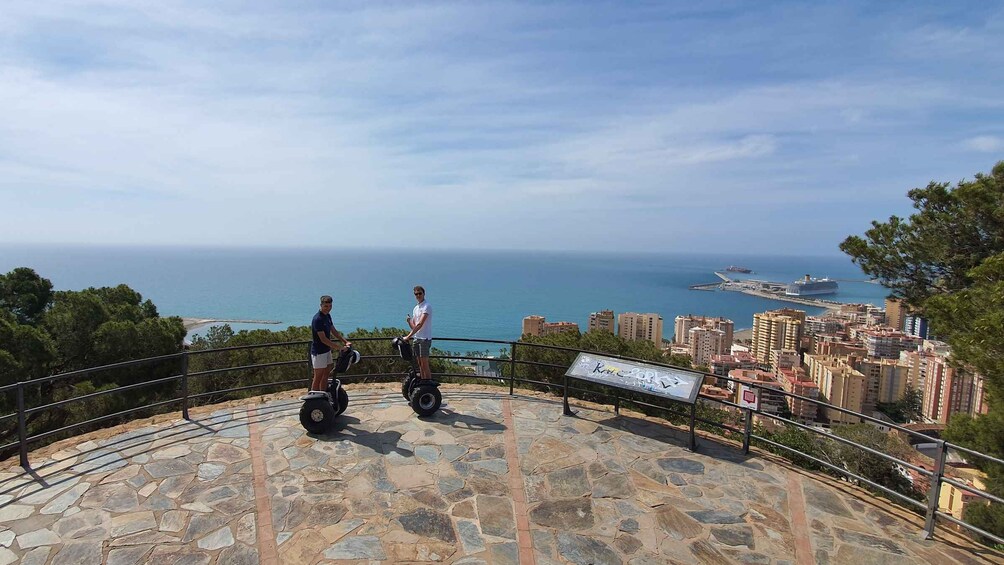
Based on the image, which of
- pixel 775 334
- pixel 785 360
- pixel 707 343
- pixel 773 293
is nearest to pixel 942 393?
pixel 785 360

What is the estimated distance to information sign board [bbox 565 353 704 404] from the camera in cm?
567

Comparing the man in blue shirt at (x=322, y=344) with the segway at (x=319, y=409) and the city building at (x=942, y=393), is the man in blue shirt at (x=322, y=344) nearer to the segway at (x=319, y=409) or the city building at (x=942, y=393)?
the segway at (x=319, y=409)

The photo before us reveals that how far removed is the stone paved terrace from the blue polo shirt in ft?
3.42

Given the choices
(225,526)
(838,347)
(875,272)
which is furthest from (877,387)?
(225,526)

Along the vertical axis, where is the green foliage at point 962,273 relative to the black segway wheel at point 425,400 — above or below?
above

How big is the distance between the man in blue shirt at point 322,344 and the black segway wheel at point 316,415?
22cm

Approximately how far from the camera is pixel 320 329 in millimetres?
5652

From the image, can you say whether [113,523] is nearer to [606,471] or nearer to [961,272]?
[606,471]

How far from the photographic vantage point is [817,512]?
14.9 ft

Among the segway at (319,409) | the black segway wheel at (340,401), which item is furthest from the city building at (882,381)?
the segway at (319,409)

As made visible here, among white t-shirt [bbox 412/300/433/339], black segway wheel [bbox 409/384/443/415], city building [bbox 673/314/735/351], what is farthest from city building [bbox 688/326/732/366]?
white t-shirt [bbox 412/300/433/339]

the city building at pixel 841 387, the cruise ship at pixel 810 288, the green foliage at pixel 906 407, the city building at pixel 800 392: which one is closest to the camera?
the city building at pixel 800 392

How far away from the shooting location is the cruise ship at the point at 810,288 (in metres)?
128

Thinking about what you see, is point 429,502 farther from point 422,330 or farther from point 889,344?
point 889,344
